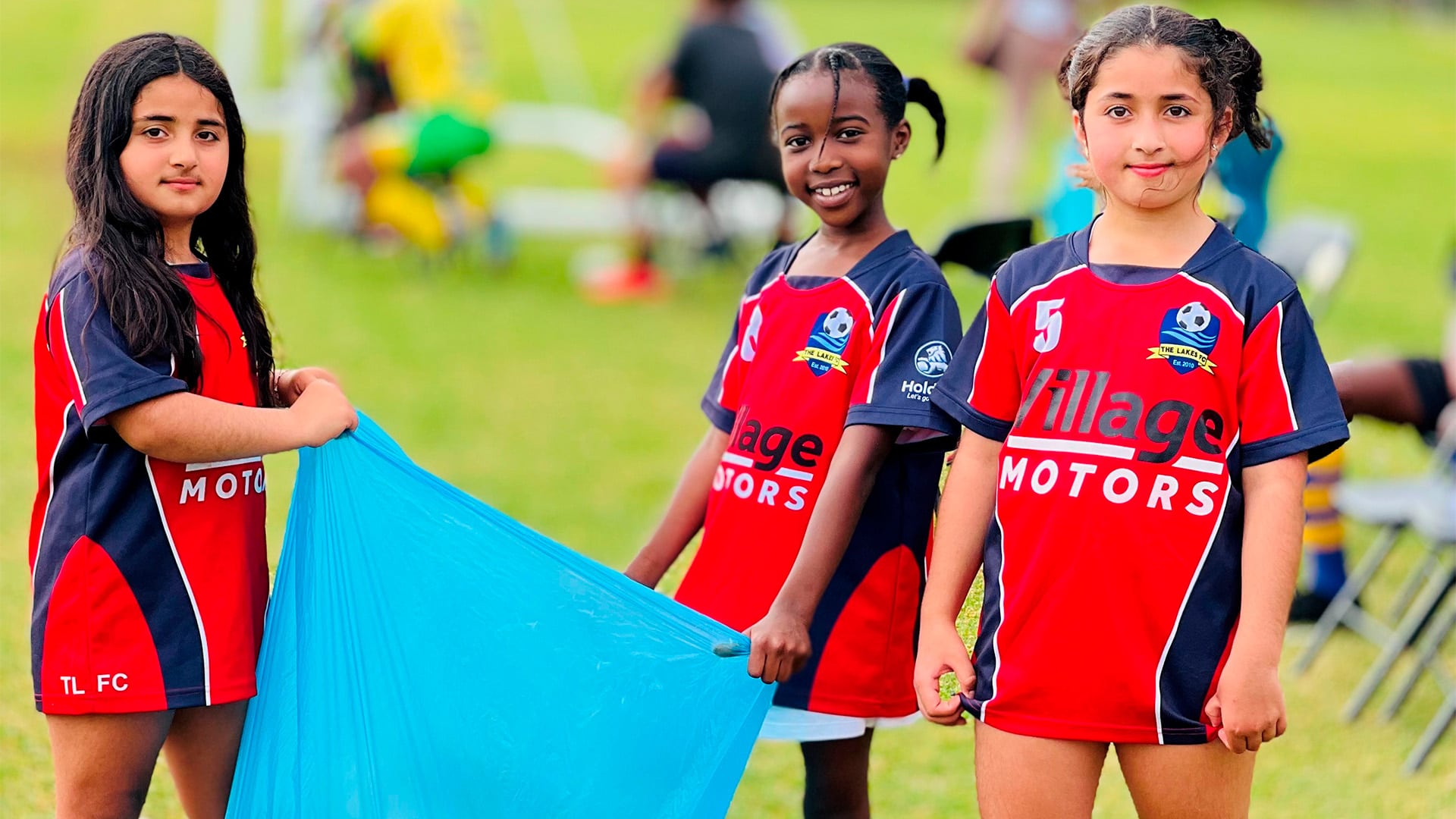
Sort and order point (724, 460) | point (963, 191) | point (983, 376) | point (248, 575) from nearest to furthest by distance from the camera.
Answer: point (983, 376) → point (248, 575) → point (724, 460) → point (963, 191)

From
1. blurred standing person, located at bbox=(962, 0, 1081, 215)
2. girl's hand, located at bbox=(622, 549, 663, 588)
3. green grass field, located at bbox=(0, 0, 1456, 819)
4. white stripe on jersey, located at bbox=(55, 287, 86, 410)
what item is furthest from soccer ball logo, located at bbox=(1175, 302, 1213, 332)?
blurred standing person, located at bbox=(962, 0, 1081, 215)

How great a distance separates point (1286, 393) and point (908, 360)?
59 cm

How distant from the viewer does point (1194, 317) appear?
213 centimetres

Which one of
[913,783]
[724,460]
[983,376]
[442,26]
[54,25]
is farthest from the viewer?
[54,25]

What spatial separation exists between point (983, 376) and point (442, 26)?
8.06m

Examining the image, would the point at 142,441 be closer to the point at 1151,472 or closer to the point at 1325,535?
the point at 1151,472

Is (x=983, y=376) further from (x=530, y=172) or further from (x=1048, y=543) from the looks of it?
(x=530, y=172)

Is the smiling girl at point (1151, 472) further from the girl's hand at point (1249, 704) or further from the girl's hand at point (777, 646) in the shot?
the girl's hand at point (777, 646)

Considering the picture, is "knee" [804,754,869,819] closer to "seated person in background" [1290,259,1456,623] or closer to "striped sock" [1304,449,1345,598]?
"seated person in background" [1290,259,1456,623]

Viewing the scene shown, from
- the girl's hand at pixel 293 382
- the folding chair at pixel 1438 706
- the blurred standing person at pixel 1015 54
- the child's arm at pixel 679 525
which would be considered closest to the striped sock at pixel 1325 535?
the folding chair at pixel 1438 706

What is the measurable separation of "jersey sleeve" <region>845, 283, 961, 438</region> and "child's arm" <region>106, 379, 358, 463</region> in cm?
82

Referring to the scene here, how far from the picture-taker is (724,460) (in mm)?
2689

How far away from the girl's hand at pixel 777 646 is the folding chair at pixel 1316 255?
3.19 metres

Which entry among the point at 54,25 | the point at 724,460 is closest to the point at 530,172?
the point at 54,25
